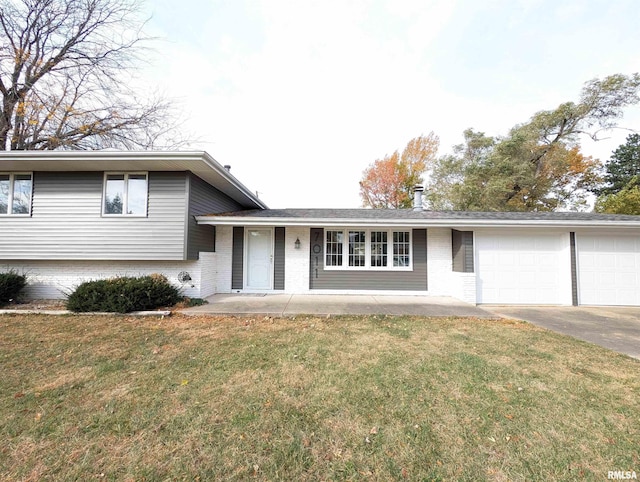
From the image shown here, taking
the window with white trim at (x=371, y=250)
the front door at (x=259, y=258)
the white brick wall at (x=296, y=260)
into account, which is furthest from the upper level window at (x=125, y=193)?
the window with white trim at (x=371, y=250)

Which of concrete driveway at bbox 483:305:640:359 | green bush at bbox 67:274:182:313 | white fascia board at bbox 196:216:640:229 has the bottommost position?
concrete driveway at bbox 483:305:640:359

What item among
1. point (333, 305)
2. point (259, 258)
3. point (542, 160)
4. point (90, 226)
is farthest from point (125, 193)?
point (542, 160)

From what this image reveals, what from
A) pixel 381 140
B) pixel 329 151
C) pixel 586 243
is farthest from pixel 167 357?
pixel 381 140

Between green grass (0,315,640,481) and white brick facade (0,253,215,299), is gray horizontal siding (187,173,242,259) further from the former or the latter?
green grass (0,315,640,481)

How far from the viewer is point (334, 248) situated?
8.53 metres

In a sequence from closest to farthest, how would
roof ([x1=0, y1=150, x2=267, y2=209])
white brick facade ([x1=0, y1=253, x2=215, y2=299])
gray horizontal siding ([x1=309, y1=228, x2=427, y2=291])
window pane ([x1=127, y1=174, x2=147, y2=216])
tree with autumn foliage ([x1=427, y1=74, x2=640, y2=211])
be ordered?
roof ([x1=0, y1=150, x2=267, y2=209]) < window pane ([x1=127, y1=174, x2=147, y2=216]) < white brick facade ([x1=0, y1=253, x2=215, y2=299]) < gray horizontal siding ([x1=309, y1=228, x2=427, y2=291]) < tree with autumn foliage ([x1=427, y1=74, x2=640, y2=211])

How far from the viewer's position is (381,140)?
21047 millimetres

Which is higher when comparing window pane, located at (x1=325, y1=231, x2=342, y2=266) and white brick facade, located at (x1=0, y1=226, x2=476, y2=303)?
window pane, located at (x1=325, y1=231, x2=342, y2=266)


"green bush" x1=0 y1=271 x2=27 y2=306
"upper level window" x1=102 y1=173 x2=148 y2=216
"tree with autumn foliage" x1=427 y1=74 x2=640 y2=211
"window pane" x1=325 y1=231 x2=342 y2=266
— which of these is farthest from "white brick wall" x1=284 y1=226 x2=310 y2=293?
"tree with autumn foliage" x1=427 y1=74 x2=640 y2=211

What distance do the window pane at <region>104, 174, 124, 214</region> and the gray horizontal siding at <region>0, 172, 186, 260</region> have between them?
162 millimetres

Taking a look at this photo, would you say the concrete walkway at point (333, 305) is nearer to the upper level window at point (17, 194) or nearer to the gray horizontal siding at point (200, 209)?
the gray horizontal siding at point (200, 209)

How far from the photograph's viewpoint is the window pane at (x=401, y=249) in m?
8.46

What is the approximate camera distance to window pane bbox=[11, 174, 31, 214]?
701 centimetres

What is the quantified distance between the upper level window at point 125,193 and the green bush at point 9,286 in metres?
2.59
